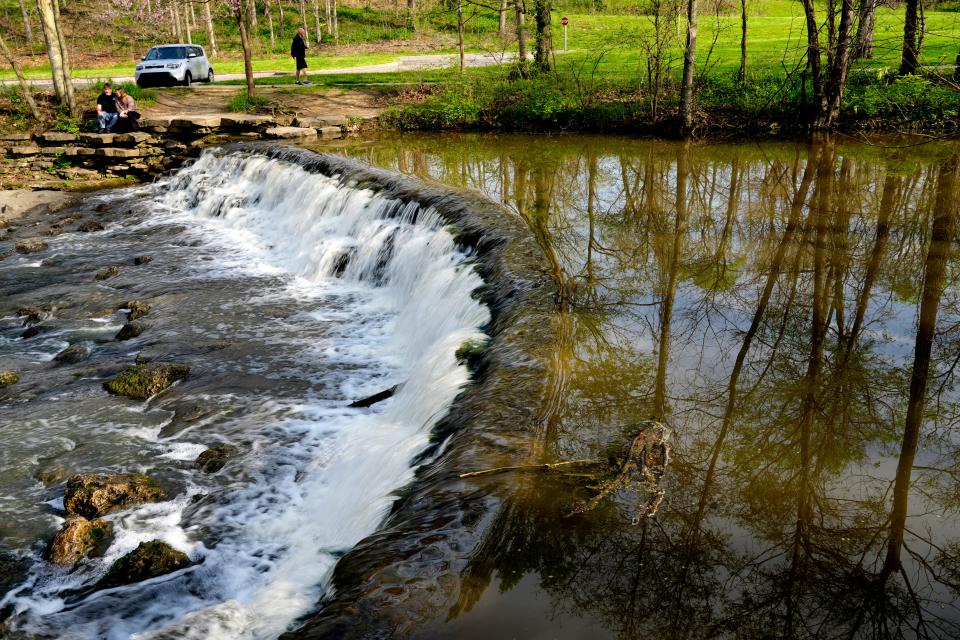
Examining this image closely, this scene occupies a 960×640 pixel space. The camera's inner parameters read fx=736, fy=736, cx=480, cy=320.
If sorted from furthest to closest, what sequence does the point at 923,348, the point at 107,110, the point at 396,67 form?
the point at 396,67 → the point at 107,110 → the point at 923,348

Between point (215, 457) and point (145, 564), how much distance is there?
1819 mm

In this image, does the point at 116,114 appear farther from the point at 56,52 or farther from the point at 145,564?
the point at 145,564

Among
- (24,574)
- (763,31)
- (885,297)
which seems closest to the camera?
(24,574)

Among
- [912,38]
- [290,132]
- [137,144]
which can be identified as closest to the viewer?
[912,38]

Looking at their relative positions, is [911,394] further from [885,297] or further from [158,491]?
[158,491]

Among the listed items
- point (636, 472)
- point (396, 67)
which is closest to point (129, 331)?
point (636, 472)

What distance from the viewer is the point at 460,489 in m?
4.98

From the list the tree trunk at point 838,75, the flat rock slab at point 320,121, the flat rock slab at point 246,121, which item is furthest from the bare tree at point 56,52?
the tree trunk at point 838,75

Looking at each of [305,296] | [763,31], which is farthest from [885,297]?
[763,31]

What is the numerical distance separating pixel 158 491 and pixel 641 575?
488 cm

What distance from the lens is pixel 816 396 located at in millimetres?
6230

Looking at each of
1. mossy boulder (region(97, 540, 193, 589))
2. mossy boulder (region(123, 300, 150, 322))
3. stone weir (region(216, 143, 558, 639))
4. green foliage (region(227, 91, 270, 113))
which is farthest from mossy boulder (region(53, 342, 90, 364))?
green foliage (region(227, 91, 270, 113))

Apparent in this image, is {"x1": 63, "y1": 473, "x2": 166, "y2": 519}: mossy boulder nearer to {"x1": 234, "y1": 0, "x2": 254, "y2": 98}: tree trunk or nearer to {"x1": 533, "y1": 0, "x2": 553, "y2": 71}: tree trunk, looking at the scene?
{"x1": 234, "y1": 0, "x2": 254, "y2": 98}: tree trunk

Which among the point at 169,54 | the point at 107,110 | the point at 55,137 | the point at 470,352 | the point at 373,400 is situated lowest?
the point at 373,400
